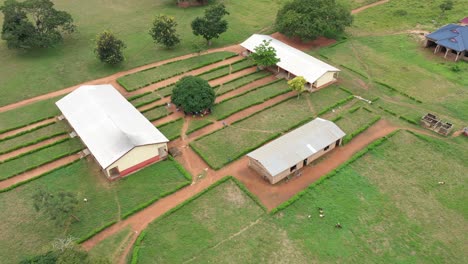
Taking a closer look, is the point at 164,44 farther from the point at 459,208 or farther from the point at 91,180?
the point at 459,208

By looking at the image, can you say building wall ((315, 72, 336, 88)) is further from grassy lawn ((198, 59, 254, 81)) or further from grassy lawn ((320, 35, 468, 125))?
grassy lawn ((198, 59, 254, 81))

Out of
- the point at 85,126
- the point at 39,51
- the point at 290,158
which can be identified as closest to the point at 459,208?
the point at 290,158

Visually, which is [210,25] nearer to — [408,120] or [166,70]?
[166,70]

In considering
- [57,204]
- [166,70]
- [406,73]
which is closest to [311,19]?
[406,73]

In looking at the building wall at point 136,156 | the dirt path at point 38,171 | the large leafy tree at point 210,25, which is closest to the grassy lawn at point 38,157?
the dirt path at point 38,171

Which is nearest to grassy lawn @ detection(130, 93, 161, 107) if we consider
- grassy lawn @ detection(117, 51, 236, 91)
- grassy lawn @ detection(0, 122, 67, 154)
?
grassy lawn @ detection(117, 51, 236, 91)
